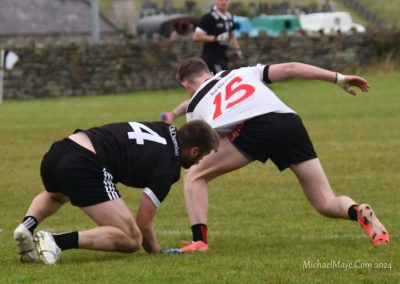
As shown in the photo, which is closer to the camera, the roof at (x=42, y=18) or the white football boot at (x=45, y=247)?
the white football boot at (x=45, y=247)

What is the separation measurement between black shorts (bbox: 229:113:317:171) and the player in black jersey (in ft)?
2.83

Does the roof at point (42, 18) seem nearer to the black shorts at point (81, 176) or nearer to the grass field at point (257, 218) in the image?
the grass field at point (257, 218)

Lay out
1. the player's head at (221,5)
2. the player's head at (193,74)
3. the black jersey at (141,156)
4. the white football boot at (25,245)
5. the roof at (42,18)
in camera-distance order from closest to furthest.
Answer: the white football boot at (25,245) → the black jersey at (141,156) → the player's head at (193,74) → the player's head at (221,5) → the roof at (42,18)

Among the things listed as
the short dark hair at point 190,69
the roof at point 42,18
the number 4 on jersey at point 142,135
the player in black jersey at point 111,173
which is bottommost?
the roof at point 42,18

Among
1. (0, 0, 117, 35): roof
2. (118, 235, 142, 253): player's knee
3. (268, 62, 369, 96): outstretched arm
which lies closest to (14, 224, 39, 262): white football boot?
(118, 235, 142, 253): player's knee

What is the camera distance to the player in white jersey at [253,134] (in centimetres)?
980

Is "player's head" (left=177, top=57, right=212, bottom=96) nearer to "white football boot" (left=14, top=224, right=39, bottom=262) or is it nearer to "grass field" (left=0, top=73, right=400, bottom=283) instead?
"grass field" (left=0, top=73, right=400, bottom=283)

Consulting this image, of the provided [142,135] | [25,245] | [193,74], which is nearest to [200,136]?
[142,135]

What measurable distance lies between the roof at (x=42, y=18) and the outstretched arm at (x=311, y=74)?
159 ft

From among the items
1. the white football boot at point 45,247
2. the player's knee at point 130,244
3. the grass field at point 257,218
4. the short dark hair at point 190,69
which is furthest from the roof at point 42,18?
the white football boot at point 45,247

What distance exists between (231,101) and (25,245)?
2.06 meters

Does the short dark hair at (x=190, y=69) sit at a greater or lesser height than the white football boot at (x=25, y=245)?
greater

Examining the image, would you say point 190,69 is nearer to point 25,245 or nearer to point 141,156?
point 141,156

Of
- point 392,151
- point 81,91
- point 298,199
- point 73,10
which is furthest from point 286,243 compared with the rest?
point 73,10
